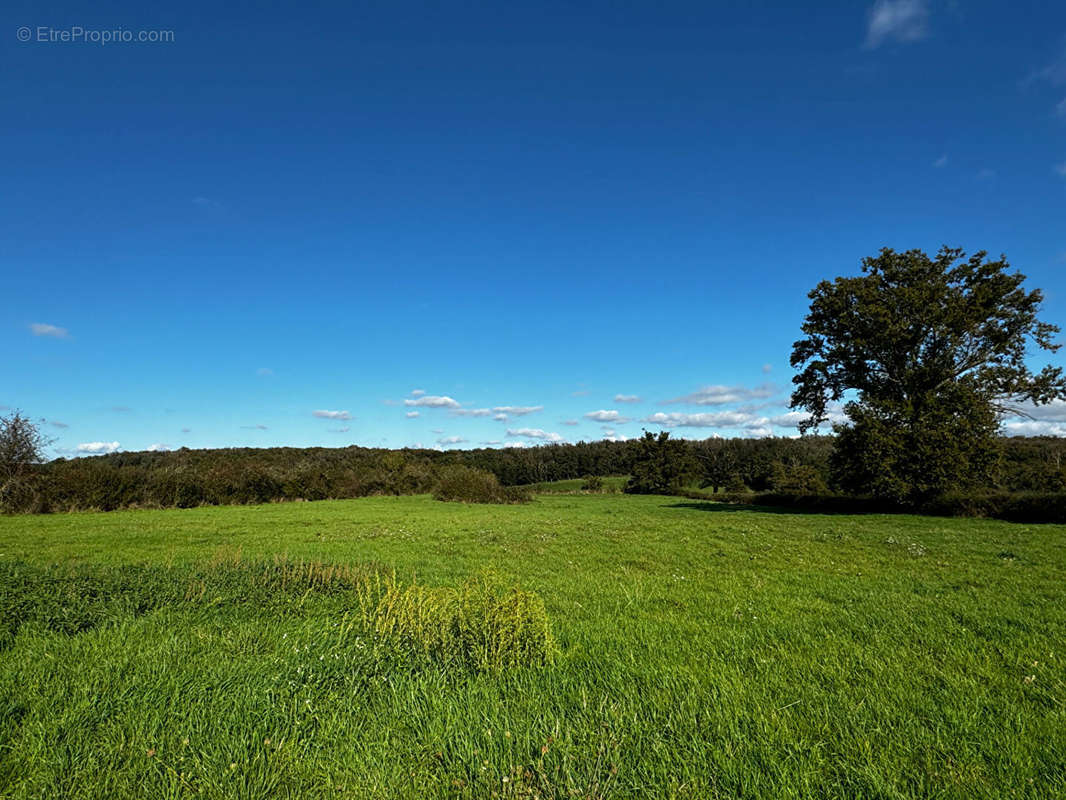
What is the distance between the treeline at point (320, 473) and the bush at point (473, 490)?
6.01m

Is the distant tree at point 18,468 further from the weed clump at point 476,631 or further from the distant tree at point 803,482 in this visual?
the distant tree at point 803,482

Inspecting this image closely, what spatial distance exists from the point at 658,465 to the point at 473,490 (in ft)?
119

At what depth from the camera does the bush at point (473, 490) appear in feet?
172

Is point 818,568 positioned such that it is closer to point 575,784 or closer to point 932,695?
point 932,695

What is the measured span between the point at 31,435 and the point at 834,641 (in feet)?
143

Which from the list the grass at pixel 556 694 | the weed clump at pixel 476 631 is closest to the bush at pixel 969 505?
the grass at pixel 556 694

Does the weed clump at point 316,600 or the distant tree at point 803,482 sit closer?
the weed clump at point 316,600

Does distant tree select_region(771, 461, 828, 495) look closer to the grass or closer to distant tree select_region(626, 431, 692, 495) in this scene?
distant tree select_region(626, 431, 692, 495)

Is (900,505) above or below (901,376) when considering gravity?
below

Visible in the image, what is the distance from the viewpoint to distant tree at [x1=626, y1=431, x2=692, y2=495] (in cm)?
7725

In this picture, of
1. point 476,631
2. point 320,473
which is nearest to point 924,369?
point 476,631

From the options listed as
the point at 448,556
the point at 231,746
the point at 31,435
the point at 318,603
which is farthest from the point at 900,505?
the point at 31,435

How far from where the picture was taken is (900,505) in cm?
3128

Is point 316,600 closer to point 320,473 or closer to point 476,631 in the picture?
point 476,631
